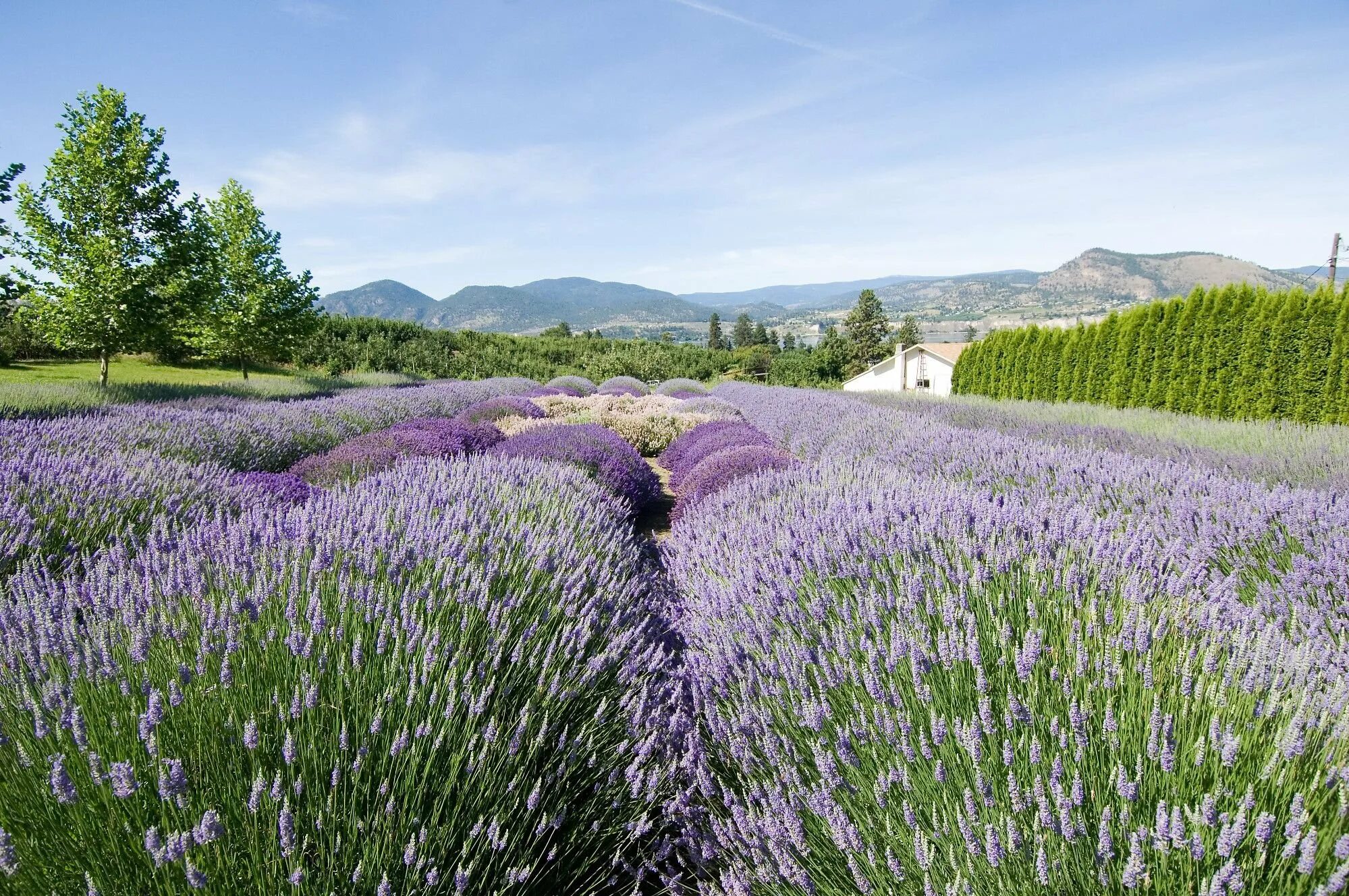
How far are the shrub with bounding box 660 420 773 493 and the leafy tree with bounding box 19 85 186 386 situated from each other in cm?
915

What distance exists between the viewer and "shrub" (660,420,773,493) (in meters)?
7.04

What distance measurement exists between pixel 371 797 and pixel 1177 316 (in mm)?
14203

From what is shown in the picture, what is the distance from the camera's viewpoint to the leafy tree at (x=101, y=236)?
10086mm

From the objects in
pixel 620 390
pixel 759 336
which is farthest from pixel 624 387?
pixel 759 336

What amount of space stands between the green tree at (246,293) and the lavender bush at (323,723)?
16.2 m

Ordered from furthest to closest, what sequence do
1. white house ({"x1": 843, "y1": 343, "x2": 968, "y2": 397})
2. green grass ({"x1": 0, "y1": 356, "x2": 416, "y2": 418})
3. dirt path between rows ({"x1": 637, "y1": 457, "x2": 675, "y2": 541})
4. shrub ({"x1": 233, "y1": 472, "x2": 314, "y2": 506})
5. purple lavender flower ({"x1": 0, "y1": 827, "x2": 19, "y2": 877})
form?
white house ({"x1": 843, "y1": 343, "x2": 968, "y2": 397}) → green grass ({"x1": 0, "y1": 356, "x2": 416, "y2": 418}) → dirt path between rows ({"x1": 637, "y1": 457, "x2": 675, "y2": 541}) → shrub ({"x1": 233, "y1": 472, "x2": 314, "y2": 506}) → purple lavender flower ({"x1": 0, "y1": 827, "x2": 19, "y2": 877})

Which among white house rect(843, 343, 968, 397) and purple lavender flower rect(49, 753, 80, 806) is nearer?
purple lavender flower rect(49, 753, 80, 806)

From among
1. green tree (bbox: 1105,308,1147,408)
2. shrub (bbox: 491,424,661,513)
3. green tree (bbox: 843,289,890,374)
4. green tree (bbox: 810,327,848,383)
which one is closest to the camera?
shrub (bbox: 491,424,661,513)

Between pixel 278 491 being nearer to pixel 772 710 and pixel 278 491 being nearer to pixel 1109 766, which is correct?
pixel 772 710

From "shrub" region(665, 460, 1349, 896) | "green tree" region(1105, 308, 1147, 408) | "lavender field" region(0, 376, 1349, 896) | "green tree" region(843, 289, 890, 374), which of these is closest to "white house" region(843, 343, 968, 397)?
"green tree" region(843, 289, 890, 374)

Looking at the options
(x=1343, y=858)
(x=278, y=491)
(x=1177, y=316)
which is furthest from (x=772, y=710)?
(x=1177, y=316)

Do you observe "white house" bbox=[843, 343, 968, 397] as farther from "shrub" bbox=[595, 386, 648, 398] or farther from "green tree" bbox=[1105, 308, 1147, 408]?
"green tree" bbox=[1105, 308, 1147, 408]

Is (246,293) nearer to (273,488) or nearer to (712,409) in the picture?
(712,409)

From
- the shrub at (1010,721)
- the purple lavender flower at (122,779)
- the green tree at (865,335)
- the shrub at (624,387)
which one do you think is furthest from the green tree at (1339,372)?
the green tree at (865,335)
